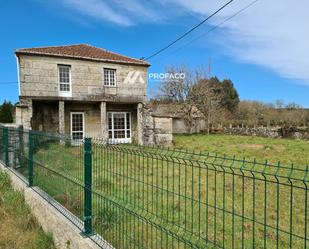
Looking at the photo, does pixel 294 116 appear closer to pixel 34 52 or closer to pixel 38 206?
pixel 34 52

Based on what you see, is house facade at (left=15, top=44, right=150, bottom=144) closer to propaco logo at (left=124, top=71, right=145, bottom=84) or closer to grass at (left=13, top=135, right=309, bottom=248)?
propaco logo at (left=124, top=71, right=145, bottom=84)

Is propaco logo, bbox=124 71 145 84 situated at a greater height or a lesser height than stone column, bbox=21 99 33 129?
greater

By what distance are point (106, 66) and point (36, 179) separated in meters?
13.6

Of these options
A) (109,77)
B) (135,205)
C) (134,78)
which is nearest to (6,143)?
(135,205)

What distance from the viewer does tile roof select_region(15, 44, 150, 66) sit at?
1635cm

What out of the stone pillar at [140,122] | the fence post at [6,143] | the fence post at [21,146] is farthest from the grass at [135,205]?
the stone pillar at [140,122]

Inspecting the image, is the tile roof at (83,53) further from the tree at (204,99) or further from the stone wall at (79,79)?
the tree at (204,99)

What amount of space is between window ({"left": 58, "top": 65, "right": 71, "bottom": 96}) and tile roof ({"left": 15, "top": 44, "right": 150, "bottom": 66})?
0.79 metres

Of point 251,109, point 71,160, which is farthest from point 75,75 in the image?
point 251,109

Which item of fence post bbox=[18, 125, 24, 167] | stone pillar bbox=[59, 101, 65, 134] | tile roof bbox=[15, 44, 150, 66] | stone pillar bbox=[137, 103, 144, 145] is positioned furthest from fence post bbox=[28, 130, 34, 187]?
stone pillar bbox=[137, 103, 144, 145]

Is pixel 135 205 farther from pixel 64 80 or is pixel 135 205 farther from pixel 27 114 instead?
pixel 64 80

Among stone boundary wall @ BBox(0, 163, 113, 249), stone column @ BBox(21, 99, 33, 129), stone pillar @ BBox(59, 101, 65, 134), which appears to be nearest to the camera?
stone boundary wall @ BBox(0, 163, 113, 249)

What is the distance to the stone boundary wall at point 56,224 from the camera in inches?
145

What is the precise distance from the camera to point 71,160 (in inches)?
178
